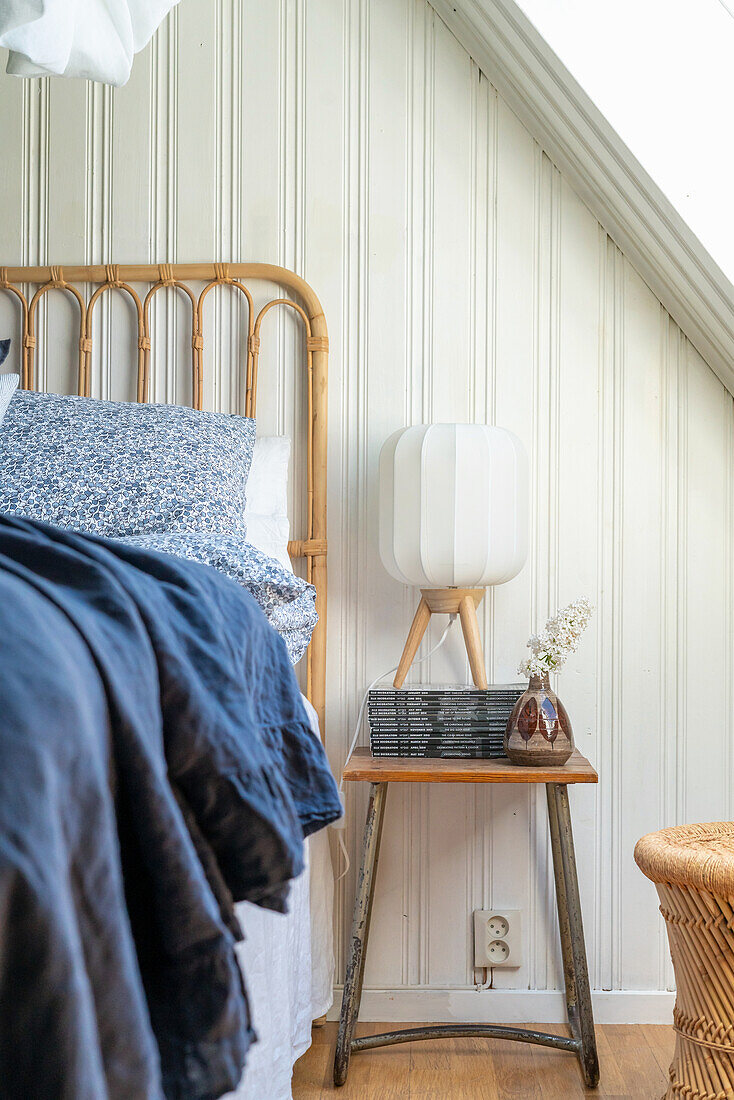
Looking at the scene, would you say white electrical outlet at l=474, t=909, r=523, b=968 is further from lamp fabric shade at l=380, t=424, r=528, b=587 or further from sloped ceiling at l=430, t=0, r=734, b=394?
sloped ceiling at l=430, t=0, r=734, b=394

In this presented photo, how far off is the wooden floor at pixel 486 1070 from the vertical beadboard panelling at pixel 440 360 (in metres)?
0.12

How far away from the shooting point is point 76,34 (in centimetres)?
110

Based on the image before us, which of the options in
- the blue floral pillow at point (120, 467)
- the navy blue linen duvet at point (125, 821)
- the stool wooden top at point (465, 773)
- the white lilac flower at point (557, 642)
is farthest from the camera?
the white lilac flower at point (557, 642)

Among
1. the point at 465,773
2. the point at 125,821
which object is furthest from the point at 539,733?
the point at 125,821

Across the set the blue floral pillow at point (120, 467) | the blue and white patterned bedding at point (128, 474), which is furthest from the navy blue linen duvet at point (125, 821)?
the blue floral pillow at point (120, 467)

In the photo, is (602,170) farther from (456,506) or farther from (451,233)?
(456,506)

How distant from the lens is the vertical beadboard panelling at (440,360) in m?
1.94

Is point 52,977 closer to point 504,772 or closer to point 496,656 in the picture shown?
point 504,772

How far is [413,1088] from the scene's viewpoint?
164cm

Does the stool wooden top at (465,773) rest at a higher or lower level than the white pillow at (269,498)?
lower

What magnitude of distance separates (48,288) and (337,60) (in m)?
0.81

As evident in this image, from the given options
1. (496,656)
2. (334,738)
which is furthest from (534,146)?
(334,738)

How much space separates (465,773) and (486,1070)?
597mm

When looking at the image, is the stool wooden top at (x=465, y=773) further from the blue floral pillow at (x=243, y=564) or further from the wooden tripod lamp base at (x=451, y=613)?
the blue floral pillow at (x=243, y=564)
